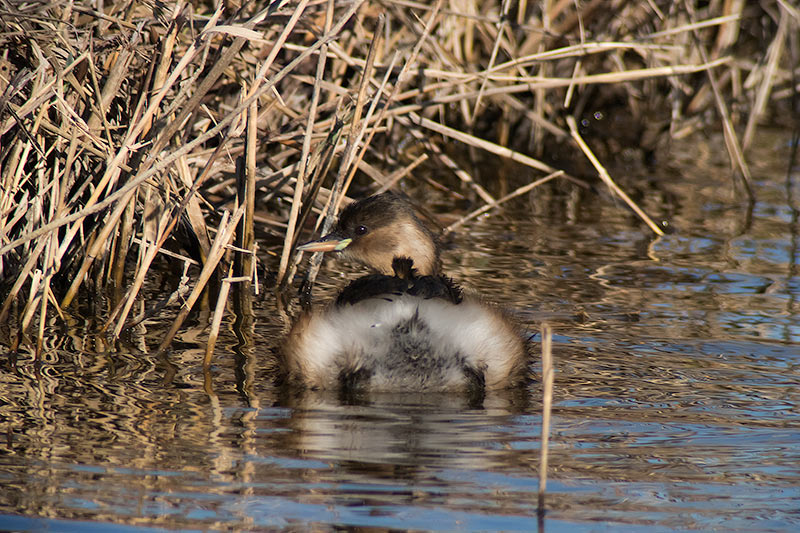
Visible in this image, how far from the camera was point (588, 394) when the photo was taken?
4184 millimetres

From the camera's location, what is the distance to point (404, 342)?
12.6ft

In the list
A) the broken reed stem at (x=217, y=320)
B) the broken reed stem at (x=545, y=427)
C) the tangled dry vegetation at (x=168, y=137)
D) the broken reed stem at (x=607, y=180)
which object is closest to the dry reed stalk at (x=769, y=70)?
the tangled dry vegetation at (x=168, y=137)

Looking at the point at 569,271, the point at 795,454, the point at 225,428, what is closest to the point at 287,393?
the point at 225,428

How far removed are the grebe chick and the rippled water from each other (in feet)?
0.30

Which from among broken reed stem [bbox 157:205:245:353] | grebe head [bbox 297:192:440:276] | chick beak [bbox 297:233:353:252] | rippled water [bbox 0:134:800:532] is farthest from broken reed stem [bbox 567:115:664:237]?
broken reed stem [bbox 157:205:245:353]

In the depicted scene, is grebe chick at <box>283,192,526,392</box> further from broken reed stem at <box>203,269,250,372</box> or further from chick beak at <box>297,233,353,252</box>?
chick beak at <box>297,233,353,252</box>

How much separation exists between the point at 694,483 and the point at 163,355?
2.15 metres

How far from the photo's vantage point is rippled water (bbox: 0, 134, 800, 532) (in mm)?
3055

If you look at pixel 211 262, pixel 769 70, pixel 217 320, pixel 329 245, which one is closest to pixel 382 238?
pixel 329 245

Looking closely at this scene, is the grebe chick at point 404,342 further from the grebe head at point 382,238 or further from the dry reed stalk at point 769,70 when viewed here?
the dry reed stalk at point 769,70

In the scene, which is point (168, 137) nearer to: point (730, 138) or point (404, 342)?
point (404, 342)

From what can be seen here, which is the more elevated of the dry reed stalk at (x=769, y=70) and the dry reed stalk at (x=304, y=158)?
the dry reed stalk at (x=769, y=70)

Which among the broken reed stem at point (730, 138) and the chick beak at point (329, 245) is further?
the broken reed stem at point (730, 138)

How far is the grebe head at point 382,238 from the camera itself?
5094 mm
